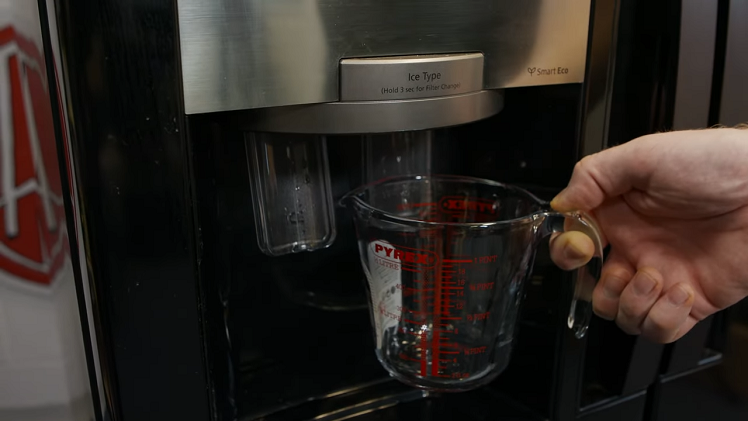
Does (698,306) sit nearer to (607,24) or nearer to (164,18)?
(607,24)

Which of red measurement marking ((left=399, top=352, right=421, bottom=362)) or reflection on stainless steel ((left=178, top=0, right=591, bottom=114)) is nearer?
reflection on stainless steel ((left=178, top=0, right=591, bottom=114))

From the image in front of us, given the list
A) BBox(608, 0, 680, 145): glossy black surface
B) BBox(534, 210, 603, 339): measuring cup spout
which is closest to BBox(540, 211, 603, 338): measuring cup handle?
BBox(534, 210, 603, 339): measuring cup spout

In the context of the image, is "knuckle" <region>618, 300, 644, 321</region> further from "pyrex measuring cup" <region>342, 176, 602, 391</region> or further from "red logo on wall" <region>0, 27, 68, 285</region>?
"red logo on wall" <region>0, 27, 68, 285</region>

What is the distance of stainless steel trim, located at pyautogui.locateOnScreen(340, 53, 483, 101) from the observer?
471 mm

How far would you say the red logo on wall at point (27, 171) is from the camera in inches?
14.8

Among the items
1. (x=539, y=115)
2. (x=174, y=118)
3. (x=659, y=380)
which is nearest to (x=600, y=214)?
(x=539, y=115)

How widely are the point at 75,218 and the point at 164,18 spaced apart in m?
0.13

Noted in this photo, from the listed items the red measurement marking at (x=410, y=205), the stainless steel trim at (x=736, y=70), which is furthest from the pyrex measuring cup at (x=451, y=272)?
the stainless steel trim at (x=736, y=70)

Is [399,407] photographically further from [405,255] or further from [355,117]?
[355,117]

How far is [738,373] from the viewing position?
2.53 feet

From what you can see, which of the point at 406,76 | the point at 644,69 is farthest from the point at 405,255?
the point at 644,69

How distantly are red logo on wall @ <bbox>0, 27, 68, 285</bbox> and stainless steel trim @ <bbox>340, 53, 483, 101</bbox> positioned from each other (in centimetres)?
19

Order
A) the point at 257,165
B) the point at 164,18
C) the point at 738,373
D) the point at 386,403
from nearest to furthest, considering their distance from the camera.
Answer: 1. the point at 164,18
2. the point at 257,165
3. the point at 386,403
4. the point at 738,373

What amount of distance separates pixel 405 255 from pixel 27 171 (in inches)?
11.0
